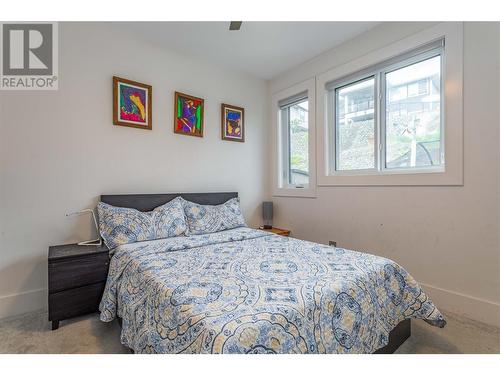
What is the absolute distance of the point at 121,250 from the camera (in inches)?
78.3

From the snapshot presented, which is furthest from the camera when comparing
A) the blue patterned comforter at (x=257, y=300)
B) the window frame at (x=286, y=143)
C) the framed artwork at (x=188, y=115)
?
the window frame at (x=286, y=143)

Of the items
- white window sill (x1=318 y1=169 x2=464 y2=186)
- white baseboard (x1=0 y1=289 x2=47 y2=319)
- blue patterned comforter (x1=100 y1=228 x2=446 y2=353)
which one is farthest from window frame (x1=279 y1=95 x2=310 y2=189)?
white baseboard (x1=0 y1=289 x2=47 y2=319)

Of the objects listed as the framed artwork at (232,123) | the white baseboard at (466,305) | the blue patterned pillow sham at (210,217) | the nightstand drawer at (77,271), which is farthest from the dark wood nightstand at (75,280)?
the white baseboard at (466,305)

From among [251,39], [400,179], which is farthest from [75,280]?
[400,179]

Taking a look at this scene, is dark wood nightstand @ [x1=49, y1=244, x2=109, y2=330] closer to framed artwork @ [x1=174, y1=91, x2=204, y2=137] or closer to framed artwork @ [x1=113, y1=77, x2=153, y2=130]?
framed artwork @ [x1=113, y1=77, x2=153, y2=130]

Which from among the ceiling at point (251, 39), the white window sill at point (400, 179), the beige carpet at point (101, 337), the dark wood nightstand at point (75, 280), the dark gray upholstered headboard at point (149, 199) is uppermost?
A: the ceiling at point (251, 39)

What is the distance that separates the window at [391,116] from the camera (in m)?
2.24

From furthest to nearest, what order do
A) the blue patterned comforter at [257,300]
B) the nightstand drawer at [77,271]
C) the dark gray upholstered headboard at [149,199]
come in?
1. the dark gray upholstered headboard at [149,199]
2. the nightstand drawer at [77,271]
3. the blue patterned comforter at [257,300]

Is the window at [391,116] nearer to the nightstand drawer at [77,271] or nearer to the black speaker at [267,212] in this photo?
the black speaker at [267,212]

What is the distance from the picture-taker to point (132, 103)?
102 inches

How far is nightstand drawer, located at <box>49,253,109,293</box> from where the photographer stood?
72.8 inches

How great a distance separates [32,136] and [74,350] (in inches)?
66.1

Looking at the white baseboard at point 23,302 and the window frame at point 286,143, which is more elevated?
the window frame at point 286,143
